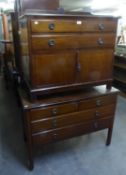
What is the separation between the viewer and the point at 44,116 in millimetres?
1534

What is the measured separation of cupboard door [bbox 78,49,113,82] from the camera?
153 centimetres

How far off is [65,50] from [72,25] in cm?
21

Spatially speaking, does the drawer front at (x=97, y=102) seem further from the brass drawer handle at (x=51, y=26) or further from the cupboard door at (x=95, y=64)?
the brass drawer handle at (x=51, y=26)

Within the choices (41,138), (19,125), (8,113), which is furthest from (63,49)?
(8,113)

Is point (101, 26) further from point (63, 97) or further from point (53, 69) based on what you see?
point (63, 97)

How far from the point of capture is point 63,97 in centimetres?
159

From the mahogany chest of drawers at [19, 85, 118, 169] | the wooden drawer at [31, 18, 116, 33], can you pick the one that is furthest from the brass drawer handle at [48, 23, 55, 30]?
the mahogany chest of drawers at [19, 85, 118, 169]

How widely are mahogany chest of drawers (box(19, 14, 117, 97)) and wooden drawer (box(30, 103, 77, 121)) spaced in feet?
0.50

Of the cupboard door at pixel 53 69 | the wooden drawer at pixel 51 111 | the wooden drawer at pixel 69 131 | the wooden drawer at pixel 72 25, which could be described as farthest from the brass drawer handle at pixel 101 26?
the wooden drawer at pixel 69 131

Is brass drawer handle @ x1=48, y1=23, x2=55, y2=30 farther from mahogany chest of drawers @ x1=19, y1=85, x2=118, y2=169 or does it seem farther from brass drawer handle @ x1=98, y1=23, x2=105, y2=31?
mahogany chest of drawers @ x1=19, y1=85, x2=118, y2=169

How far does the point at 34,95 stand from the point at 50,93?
0.16 metres

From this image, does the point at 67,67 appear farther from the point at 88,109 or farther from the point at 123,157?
the point at 123,157

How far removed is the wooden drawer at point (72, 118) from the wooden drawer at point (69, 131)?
0.18 ft

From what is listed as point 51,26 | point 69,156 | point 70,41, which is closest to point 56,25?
point 51,26
